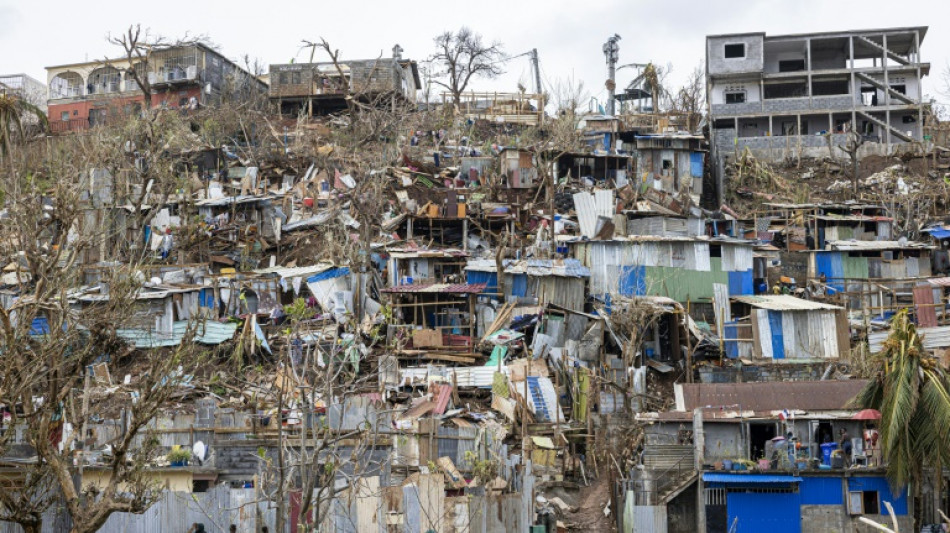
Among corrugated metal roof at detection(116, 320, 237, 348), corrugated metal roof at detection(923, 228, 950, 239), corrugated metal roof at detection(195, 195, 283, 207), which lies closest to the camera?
corrugated metal roof at detection(116, 320, 237, 348)

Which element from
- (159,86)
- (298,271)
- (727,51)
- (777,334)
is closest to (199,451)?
(298,271)

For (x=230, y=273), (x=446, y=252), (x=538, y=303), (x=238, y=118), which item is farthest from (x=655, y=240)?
(x=238, y=118)

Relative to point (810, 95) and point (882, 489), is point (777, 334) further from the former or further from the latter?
point (810, 95)

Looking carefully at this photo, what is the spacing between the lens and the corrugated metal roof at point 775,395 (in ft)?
74.9

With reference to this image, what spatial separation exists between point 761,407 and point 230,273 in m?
17.3

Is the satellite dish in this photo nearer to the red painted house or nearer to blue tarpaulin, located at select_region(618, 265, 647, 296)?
blue tarpaulin, located at select_region(618, 265, 647, 296)

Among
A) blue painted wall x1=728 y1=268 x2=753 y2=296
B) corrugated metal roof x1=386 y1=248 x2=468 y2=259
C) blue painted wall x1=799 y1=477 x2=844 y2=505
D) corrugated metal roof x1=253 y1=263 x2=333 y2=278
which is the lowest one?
blue painted wall x1=799 y1=477 x2=844 y2=505

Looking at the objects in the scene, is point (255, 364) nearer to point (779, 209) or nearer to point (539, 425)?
point (539, 425)

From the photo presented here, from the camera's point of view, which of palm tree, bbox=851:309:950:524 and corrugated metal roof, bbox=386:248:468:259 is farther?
corrugated metal roof, bbox=386:248:468:259

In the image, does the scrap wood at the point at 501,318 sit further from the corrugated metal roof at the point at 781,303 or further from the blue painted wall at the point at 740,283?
the blue painted wall at the point at 740,283

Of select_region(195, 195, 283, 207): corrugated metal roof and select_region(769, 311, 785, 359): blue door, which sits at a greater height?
select_region(195, 195, 283, 207): corrugated metal roof

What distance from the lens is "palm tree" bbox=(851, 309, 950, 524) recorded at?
66.2 ft

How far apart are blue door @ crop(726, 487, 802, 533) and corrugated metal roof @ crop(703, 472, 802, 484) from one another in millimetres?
310

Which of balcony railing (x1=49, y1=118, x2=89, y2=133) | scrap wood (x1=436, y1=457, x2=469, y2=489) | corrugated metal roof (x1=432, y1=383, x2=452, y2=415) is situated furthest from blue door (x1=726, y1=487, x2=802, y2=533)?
balcony railing (x1=49, y1=118, x2=89, y2=133)
